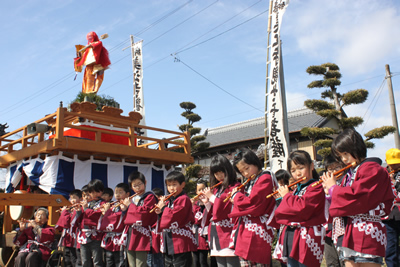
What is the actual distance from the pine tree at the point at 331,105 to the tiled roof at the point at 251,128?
6.43m

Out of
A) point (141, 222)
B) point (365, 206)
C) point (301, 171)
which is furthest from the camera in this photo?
point (141, 222)

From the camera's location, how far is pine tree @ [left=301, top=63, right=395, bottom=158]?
11422 millimetres

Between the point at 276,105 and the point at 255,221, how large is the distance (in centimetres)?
581

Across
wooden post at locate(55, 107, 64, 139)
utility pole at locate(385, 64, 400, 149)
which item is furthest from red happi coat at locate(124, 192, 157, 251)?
utility pole at locate(385, 64, 400, 149)

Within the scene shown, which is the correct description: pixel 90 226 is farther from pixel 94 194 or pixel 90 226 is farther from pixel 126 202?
pixel 126 202

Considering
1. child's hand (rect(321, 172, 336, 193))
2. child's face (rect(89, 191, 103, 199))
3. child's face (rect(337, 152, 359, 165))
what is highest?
child's face (rect(89, 191, 103, 199))

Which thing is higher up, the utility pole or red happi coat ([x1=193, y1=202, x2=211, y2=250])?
the utility pole

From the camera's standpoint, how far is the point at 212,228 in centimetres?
432

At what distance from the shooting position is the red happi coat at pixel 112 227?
5781mm

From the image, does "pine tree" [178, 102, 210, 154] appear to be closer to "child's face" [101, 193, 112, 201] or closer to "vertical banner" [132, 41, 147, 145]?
"vertical banner" [132, 41, 147, 145]

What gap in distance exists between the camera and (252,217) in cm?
385

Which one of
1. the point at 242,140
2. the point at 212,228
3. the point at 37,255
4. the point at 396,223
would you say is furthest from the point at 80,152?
the point at 242,140

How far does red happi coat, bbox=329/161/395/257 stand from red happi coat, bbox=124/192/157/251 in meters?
2.96

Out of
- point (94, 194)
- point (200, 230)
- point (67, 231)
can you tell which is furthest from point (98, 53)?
point (200, 230)
